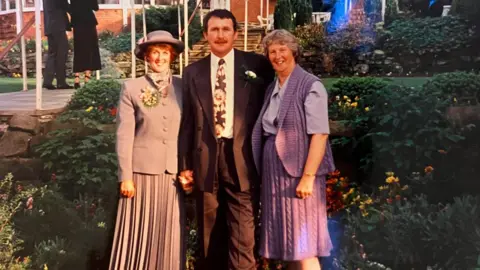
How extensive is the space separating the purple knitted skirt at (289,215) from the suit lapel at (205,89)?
0.33 metres

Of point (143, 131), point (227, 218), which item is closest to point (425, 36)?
point (227, 218)

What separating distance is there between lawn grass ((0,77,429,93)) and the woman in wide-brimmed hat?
0.99 m

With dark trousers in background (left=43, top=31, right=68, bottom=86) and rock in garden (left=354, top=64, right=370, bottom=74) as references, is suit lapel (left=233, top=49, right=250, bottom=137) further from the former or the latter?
dark trousers in background (left=43, top=31, right=68, bottom=86)

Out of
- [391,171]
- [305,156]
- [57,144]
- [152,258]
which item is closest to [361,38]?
[391,171]

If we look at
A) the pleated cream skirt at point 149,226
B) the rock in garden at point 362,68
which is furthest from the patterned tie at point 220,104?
the rock in garden at point 362,68

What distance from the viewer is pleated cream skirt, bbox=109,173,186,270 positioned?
284 centimetres

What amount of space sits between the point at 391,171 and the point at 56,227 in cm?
215

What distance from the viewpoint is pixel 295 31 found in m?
3.33

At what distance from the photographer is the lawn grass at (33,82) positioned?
3.55m

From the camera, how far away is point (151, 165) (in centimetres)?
279

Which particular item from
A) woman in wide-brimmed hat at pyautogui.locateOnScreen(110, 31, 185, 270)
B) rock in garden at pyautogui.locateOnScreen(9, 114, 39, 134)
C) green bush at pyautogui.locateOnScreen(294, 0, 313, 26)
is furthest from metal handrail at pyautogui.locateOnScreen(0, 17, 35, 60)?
green bush at pyautogui.locateOnScreen(294, 0, 313, 26)

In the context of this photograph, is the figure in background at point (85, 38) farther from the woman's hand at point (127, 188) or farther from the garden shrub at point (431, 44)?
the garden shrub at point (431, 44)

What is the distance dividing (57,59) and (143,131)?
1116 millimetres

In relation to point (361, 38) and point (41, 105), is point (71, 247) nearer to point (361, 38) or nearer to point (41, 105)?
point (41, 105)
